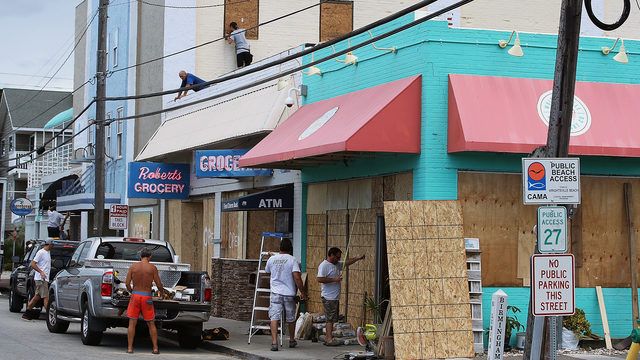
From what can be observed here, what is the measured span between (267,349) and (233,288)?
241 inches

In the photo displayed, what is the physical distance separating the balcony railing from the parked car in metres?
20.1

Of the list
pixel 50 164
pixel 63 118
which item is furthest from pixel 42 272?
pixel 50 164

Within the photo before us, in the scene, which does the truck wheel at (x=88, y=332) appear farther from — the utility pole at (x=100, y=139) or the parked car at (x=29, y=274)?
the utility pole at (x=100, y=139)

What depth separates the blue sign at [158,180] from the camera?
2931 cm

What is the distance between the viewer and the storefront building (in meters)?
17.6

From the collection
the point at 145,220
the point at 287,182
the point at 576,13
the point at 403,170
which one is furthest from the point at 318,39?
the point at 576,13

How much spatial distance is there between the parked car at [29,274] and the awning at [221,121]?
3958mm

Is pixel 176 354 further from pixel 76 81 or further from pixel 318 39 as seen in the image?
pixel 76 81

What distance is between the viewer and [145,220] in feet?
115

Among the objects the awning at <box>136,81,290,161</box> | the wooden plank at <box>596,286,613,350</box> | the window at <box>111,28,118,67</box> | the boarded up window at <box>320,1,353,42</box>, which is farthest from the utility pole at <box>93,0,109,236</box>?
the wooden plank at <box>596,286,613,350</box>

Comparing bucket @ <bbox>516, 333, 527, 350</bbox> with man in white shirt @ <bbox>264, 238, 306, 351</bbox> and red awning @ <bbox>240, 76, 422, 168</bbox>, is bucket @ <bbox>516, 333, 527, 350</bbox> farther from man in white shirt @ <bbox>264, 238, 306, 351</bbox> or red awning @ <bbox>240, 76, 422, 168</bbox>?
man in white shirt @ <bbox>264, 238, 306, 351</bbox>

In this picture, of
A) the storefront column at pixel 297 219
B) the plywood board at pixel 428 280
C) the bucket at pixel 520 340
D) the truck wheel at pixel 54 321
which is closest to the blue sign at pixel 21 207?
the truck wheel at pixel 54 321

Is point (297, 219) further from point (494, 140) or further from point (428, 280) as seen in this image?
point (494, 140)

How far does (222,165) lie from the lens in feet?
79.9
